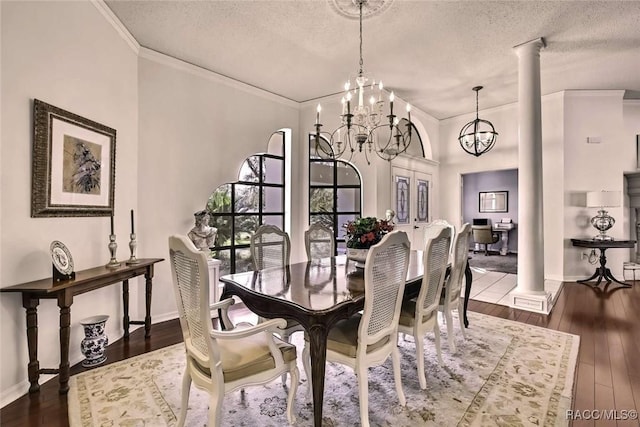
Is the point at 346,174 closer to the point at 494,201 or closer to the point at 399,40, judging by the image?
the point at 399,40

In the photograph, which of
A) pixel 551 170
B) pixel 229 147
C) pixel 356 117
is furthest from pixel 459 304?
pixel 551 170

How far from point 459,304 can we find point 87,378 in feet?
10.1

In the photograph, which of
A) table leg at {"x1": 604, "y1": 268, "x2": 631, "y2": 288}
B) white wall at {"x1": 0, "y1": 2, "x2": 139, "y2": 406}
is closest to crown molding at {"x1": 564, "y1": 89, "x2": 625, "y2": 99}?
table leg at {"x1": 604, "y1": 268, "x2": 631, "y2": 288}

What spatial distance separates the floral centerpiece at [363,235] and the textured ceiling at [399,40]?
6.37ft

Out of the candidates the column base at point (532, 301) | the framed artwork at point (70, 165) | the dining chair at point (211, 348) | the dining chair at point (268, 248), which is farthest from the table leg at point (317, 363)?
the column base at point (532, 301)

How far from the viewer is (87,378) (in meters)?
2.32

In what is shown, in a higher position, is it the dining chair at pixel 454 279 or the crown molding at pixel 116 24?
the crown molding at pixel 116 24

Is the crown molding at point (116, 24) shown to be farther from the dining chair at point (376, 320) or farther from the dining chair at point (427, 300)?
the dining chair at point (427, 300)

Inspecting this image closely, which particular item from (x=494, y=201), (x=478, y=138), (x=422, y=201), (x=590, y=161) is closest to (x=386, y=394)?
(x=422, y=201)

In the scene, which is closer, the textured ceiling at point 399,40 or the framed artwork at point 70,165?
the framed artwork at point 70,165

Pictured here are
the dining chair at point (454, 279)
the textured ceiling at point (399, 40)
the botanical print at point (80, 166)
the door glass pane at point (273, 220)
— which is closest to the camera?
the botanical print at point (80, 166)

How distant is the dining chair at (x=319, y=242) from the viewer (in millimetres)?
3501

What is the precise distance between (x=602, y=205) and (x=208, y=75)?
5.98 meters

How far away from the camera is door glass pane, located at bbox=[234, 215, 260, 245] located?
4488 millimetres
